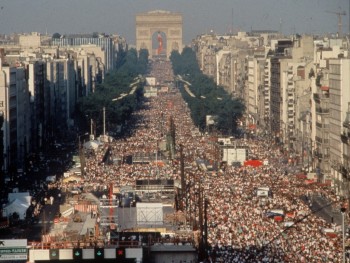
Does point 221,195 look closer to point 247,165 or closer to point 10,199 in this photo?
point 10,199

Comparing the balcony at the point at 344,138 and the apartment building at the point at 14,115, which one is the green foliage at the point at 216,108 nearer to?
the apartment building at the point at 14,115

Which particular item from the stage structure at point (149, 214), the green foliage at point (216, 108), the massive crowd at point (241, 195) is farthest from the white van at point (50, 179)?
the green foliage at point (216, 108)

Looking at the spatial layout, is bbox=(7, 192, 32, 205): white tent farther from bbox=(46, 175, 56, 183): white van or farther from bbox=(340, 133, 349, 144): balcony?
bbox=(340, 133, 349, 144): balcony

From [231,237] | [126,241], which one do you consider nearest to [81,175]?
[231,237]

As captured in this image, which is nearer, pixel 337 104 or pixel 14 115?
pixel 337 104

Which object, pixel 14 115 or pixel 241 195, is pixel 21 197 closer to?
pixel 241 195

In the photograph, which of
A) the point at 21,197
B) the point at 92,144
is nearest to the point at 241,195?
the point at 21,197
